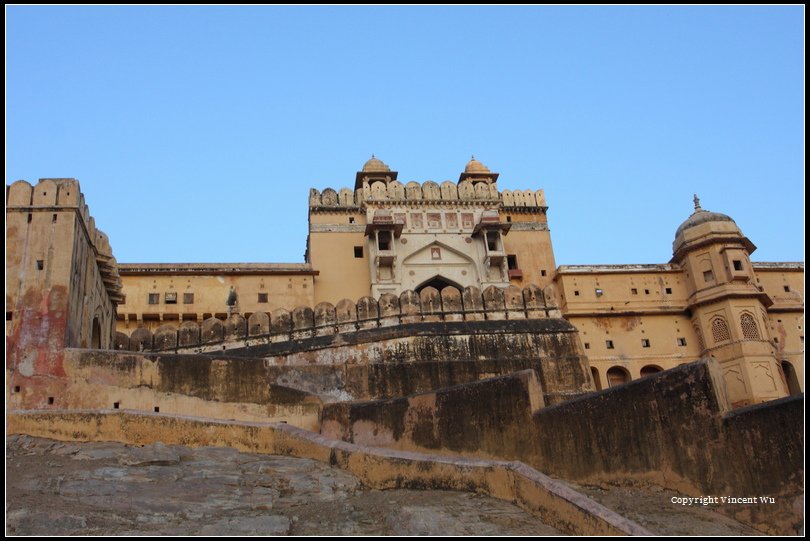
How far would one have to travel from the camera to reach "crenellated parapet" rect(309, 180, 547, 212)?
30.1 meters

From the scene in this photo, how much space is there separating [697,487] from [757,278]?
25495 millimetres

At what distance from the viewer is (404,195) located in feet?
99.7

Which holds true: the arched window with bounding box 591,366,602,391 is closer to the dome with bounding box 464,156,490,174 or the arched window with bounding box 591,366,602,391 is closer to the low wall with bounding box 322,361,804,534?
the dome with bounding box 464,156,490,174

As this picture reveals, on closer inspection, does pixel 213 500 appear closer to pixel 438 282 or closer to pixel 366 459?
pixel 366 459

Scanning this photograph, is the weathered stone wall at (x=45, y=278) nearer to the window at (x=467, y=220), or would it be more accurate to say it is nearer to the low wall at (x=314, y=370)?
the low wall at (x=314, y=370)

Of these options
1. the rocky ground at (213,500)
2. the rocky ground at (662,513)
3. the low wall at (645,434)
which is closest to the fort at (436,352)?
the low wall at (645,434)

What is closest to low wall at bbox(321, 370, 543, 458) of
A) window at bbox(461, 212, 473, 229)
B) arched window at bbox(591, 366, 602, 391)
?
arched window at bbox(591, 366, 602, 391)

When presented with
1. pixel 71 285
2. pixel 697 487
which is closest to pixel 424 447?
pixel 697 487

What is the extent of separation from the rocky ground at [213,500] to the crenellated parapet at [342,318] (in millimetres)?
6561

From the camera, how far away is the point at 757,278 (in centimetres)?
3047

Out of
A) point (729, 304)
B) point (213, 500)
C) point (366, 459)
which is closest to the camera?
point (213, 500)

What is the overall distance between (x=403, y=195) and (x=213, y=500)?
23.4 metres

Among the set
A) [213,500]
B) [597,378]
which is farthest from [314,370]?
[597,378]

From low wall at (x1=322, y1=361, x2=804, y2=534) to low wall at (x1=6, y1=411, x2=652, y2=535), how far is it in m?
1.15
